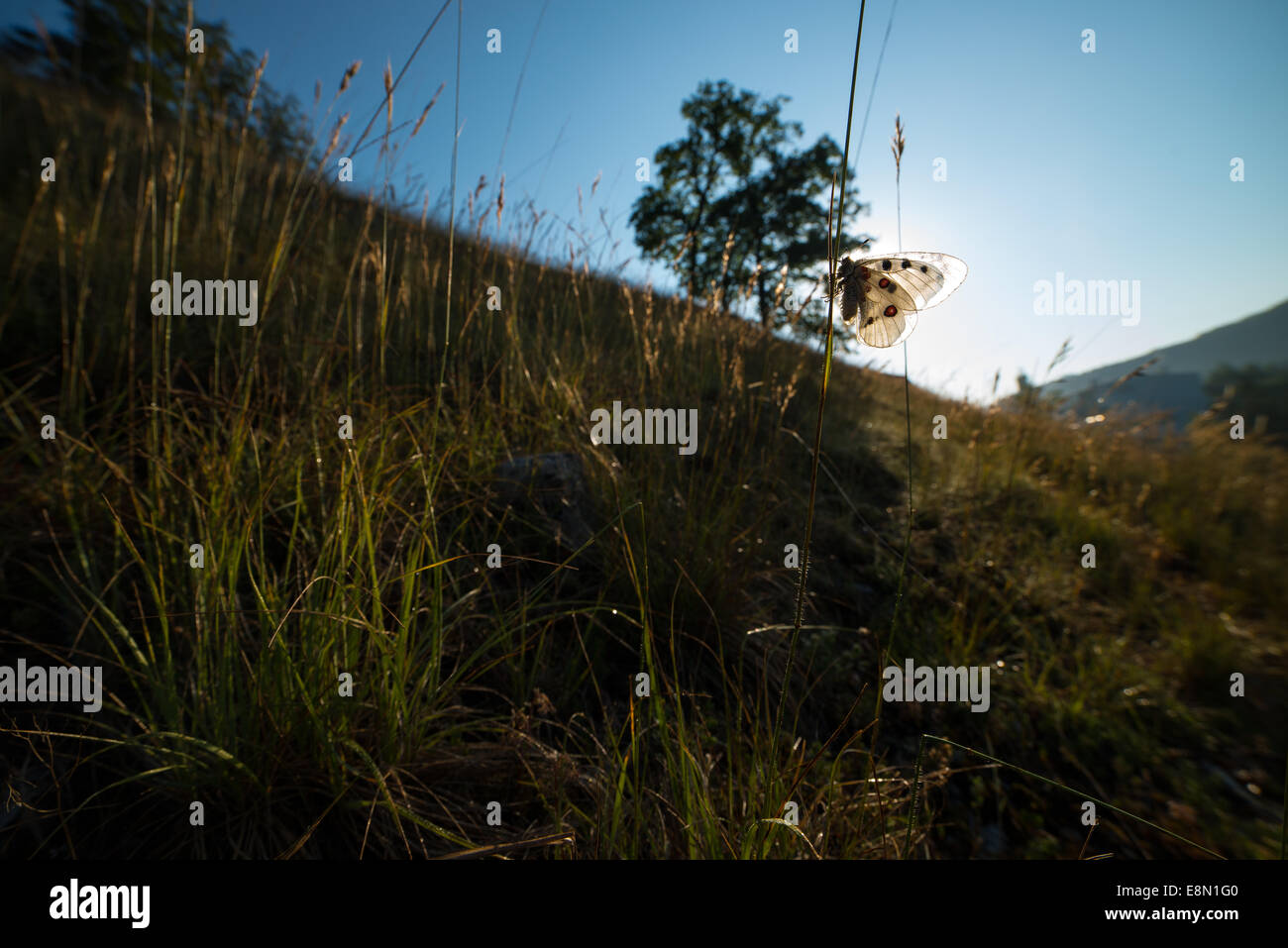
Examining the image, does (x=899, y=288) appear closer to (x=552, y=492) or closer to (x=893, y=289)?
(x=893, y=289)

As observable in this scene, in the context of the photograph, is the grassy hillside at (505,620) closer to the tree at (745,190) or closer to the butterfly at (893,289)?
the butterfly at (893,289)

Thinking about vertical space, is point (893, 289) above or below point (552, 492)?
above

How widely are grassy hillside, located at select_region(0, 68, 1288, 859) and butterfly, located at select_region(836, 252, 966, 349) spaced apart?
628mm

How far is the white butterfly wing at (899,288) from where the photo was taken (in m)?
0.85

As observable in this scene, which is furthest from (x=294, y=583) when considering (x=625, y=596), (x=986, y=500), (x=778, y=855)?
(x=986, y=500)

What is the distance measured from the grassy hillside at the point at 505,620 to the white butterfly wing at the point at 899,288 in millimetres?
641

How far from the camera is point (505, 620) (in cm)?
123

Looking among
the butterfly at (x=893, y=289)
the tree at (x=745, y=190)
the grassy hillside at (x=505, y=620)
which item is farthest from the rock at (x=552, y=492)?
the tree at (x=745, y=190)

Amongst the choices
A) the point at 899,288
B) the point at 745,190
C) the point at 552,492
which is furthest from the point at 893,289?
the point at 745,190

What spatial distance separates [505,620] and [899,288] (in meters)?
1.18

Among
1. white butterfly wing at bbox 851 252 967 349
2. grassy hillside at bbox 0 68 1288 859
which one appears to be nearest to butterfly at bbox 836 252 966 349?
white butterfly wing at bbox 851 252 967 349

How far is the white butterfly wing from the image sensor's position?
0.85 m

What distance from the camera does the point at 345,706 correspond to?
0.93 metres

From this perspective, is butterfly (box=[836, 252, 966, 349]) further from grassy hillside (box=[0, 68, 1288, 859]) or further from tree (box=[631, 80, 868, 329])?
tree (box=[631, 80, 868, 329])
